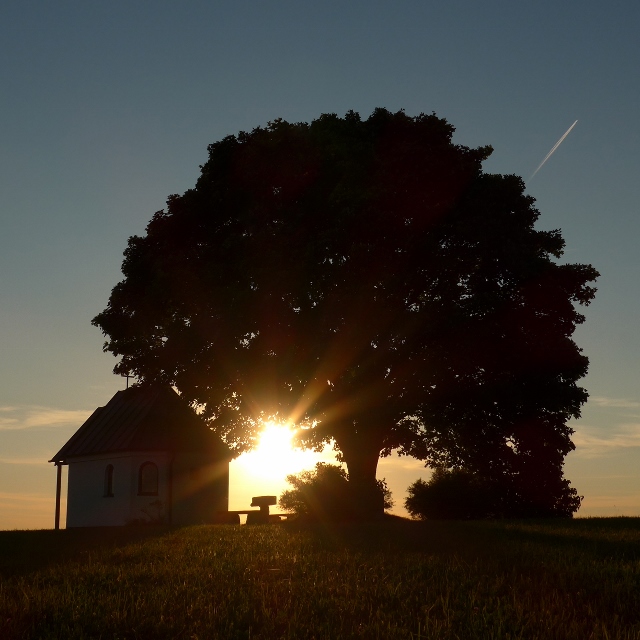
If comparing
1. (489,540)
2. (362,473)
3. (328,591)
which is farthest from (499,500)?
(328,591)

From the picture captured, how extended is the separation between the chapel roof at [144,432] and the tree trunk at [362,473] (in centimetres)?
847

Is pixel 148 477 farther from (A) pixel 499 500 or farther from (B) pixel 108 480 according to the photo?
(A) pixel 499 500

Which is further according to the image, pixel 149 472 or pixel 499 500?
pixel 149 472

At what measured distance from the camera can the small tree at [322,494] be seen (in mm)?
30922

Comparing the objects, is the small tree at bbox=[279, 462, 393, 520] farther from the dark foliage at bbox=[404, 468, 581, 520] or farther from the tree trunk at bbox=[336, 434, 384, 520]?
the dark foliage at bbox=[404, 468, 581, 520]

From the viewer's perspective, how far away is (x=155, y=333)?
33781mm

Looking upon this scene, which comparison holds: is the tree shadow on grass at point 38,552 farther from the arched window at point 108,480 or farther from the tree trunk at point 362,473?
the arched window at point 108,480

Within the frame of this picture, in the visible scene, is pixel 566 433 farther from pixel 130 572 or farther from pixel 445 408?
pixel 130 572

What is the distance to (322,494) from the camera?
31.7m

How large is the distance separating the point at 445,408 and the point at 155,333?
43.0ft

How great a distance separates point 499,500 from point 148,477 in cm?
1893

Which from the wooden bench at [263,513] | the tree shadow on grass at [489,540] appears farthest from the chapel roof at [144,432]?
the tree shadow on grass at [489,540]

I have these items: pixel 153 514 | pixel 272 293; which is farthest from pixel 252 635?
pixel 153 514

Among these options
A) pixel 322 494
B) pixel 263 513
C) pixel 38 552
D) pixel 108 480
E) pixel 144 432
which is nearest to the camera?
pixel 38 552
